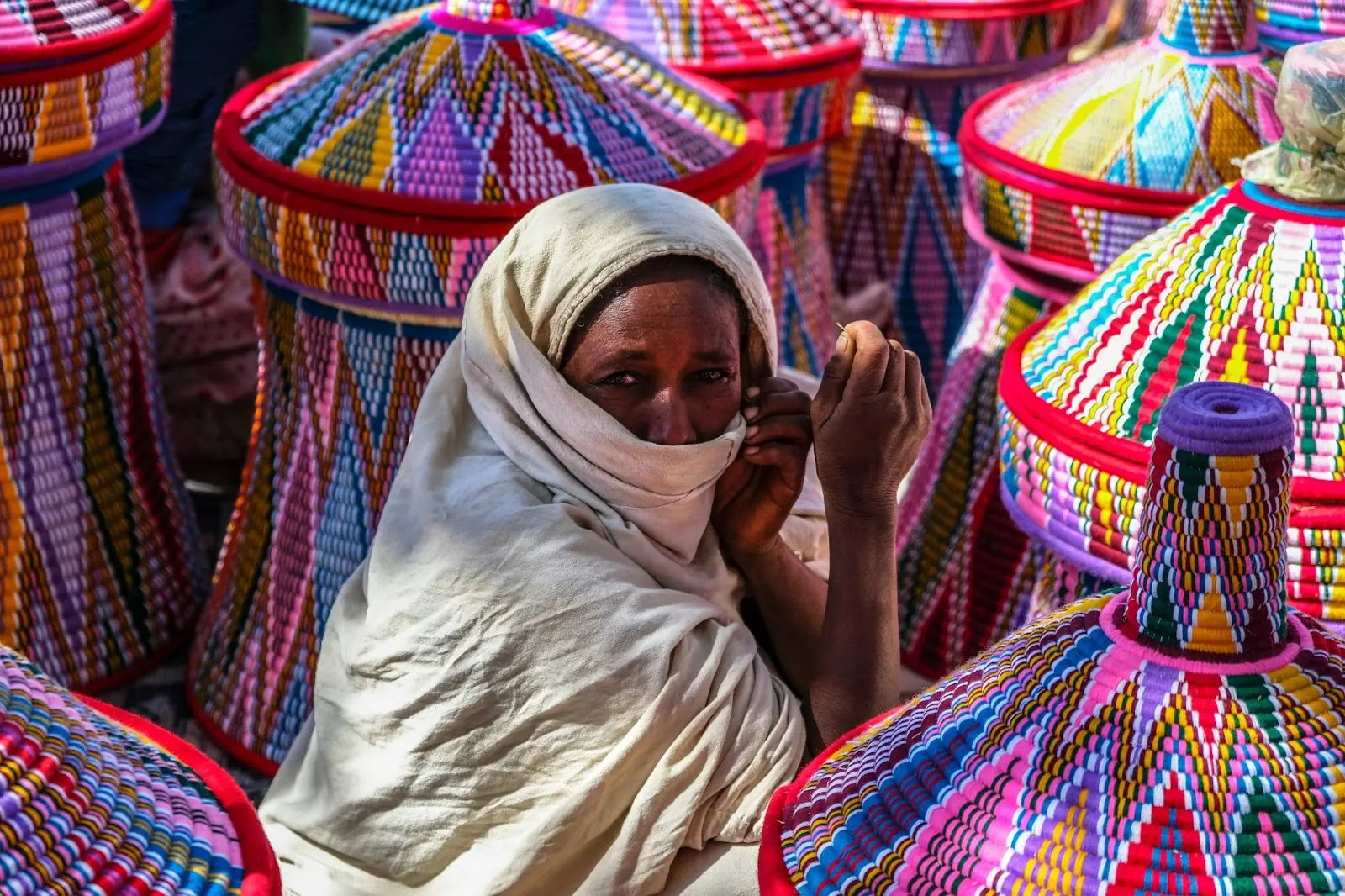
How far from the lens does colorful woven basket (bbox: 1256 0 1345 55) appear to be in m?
3.40

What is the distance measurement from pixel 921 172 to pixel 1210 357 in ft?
7.55

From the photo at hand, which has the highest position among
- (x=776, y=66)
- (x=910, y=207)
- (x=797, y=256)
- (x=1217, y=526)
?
(x=1217, y=526)

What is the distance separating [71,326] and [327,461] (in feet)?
1.91

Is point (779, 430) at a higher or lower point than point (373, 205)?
higher

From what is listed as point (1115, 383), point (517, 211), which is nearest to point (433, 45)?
point (517, 211)

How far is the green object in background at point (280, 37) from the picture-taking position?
4676 mm

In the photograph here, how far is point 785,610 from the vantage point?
2357 millimetres

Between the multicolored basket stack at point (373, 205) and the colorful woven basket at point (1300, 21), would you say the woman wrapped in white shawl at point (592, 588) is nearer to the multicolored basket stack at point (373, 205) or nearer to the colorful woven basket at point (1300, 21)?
the multicolored basket stack at point (373, 205)

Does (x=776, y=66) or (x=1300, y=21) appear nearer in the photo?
(x=1300, y=21)

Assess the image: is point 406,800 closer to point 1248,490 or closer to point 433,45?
point 1248,490

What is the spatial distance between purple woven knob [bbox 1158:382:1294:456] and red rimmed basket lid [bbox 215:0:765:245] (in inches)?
62.3

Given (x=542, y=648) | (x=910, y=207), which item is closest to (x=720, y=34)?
(x=910, y=207)

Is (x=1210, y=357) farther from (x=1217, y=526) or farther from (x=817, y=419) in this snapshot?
(x=1217, y=526)

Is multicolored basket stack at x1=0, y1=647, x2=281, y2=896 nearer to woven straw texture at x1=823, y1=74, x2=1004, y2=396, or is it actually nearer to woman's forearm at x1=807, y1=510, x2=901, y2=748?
woman's forearm at x1=807, y1=510, x2=901, y2=748
